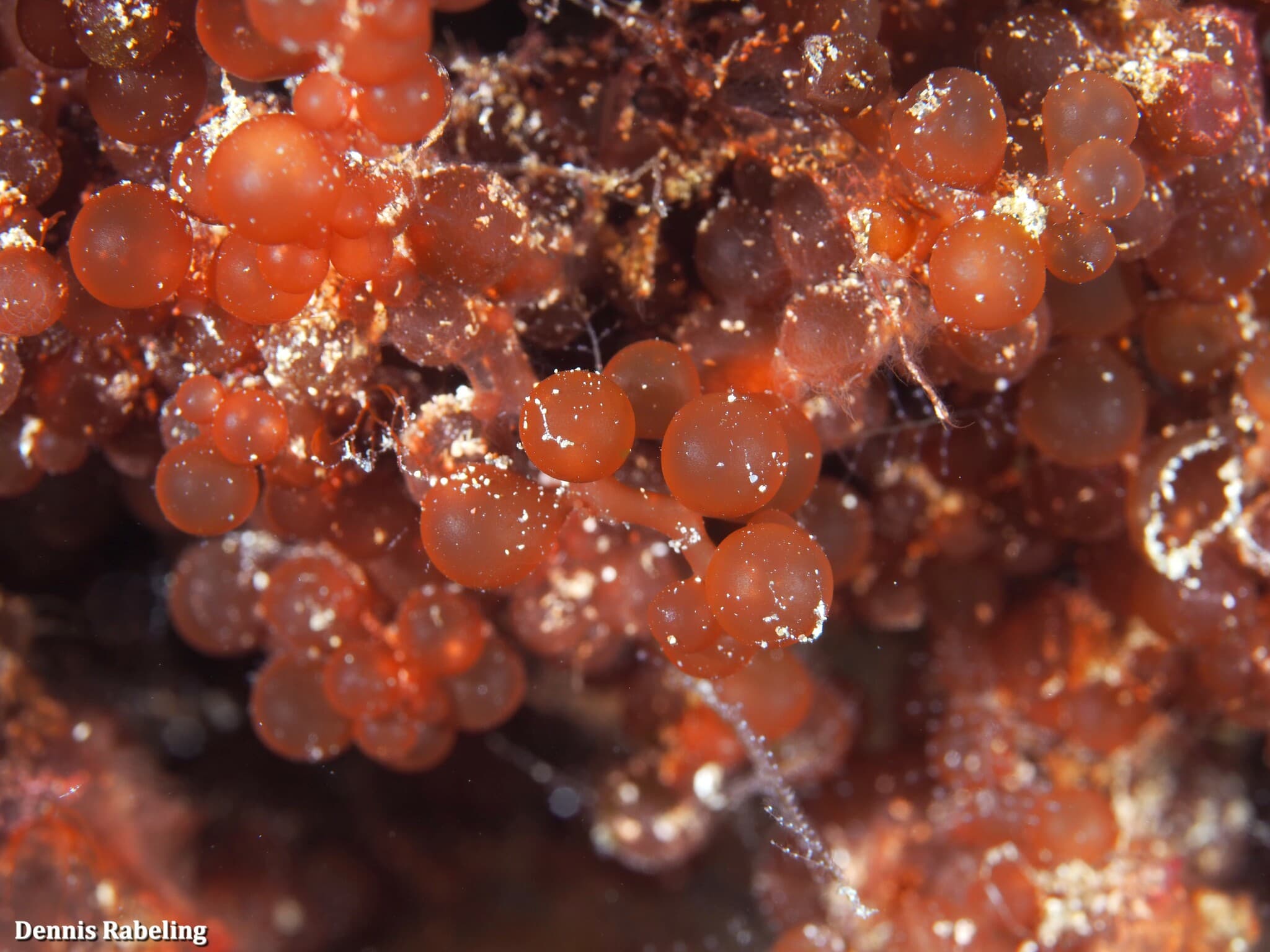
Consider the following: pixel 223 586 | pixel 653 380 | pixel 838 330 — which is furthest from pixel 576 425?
pixel 223 586

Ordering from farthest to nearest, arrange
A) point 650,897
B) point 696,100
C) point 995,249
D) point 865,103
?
1. point 650,897
2. point 696,100
3. point 865,103
4. point 995,249

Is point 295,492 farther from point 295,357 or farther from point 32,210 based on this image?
point 32,210

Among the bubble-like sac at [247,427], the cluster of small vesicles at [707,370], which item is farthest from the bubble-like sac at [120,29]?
the bubble-like sac at [247,427]

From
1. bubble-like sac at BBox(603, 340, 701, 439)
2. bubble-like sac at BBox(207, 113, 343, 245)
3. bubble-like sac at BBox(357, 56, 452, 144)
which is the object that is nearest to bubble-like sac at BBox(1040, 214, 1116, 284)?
bubble-like sac at BBox(603, 340, 701, 439)

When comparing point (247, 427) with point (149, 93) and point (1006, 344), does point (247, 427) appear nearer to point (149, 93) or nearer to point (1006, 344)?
point (149, 93)

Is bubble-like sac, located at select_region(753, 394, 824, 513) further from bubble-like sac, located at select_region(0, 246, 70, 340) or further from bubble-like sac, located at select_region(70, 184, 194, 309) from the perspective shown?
bubble-like sac, located at select_region(0, 246, 70, 340)

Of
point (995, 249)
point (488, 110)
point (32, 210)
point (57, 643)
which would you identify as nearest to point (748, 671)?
point (995, 249)

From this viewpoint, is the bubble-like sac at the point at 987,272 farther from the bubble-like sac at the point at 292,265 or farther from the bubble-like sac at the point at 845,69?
the bubble-like sac at the point at 292,265
